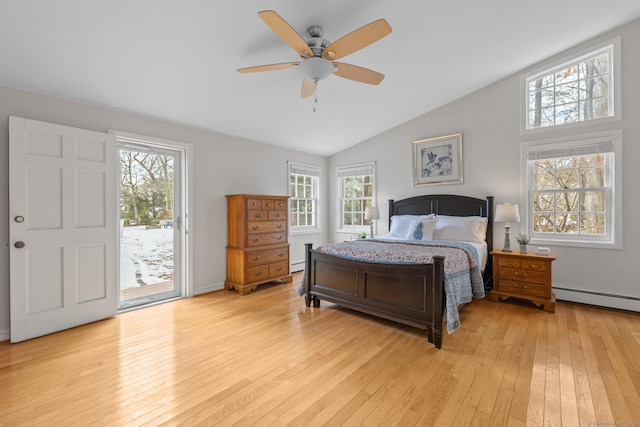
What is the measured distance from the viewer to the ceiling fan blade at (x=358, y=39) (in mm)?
1971

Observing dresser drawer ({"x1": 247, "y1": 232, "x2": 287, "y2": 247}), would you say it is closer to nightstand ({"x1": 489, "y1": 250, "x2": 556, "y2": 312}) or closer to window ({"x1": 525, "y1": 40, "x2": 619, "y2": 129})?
nightstand ({"x1": 489, "y1": 250, "x2": 556, "y2": 312})

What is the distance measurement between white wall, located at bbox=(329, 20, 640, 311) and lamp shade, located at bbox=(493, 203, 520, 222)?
372 millimetres

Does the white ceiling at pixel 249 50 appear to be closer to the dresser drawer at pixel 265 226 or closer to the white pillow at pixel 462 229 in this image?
the dresser drawer at pixel 265 226

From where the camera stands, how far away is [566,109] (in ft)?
12.7

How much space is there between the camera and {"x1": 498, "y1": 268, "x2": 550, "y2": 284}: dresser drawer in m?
3.49

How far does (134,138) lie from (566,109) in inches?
217

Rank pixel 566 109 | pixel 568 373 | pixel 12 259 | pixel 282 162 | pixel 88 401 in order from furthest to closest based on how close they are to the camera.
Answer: pixel 282 162
pixel 566 109
pixel 12 259
pixel 568 373
pixel 88 401

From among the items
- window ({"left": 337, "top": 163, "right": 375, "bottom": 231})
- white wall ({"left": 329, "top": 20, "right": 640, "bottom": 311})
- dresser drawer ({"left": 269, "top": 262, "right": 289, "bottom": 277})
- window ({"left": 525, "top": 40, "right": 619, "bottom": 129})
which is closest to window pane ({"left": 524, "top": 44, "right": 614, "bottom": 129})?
window ({"left": 525, "top": 40, "right": 619, "bottom": 129})

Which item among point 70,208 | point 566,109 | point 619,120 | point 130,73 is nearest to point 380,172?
point 566,109

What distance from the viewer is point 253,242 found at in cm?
438

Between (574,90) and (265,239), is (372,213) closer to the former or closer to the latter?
(265,239)

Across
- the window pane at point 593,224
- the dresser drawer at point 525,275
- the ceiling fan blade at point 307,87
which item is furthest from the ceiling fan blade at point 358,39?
the window pane at point 593,224

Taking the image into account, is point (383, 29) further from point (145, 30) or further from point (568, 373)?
point (568, 373)

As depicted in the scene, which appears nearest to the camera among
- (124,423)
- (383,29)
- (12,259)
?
(124,423)
